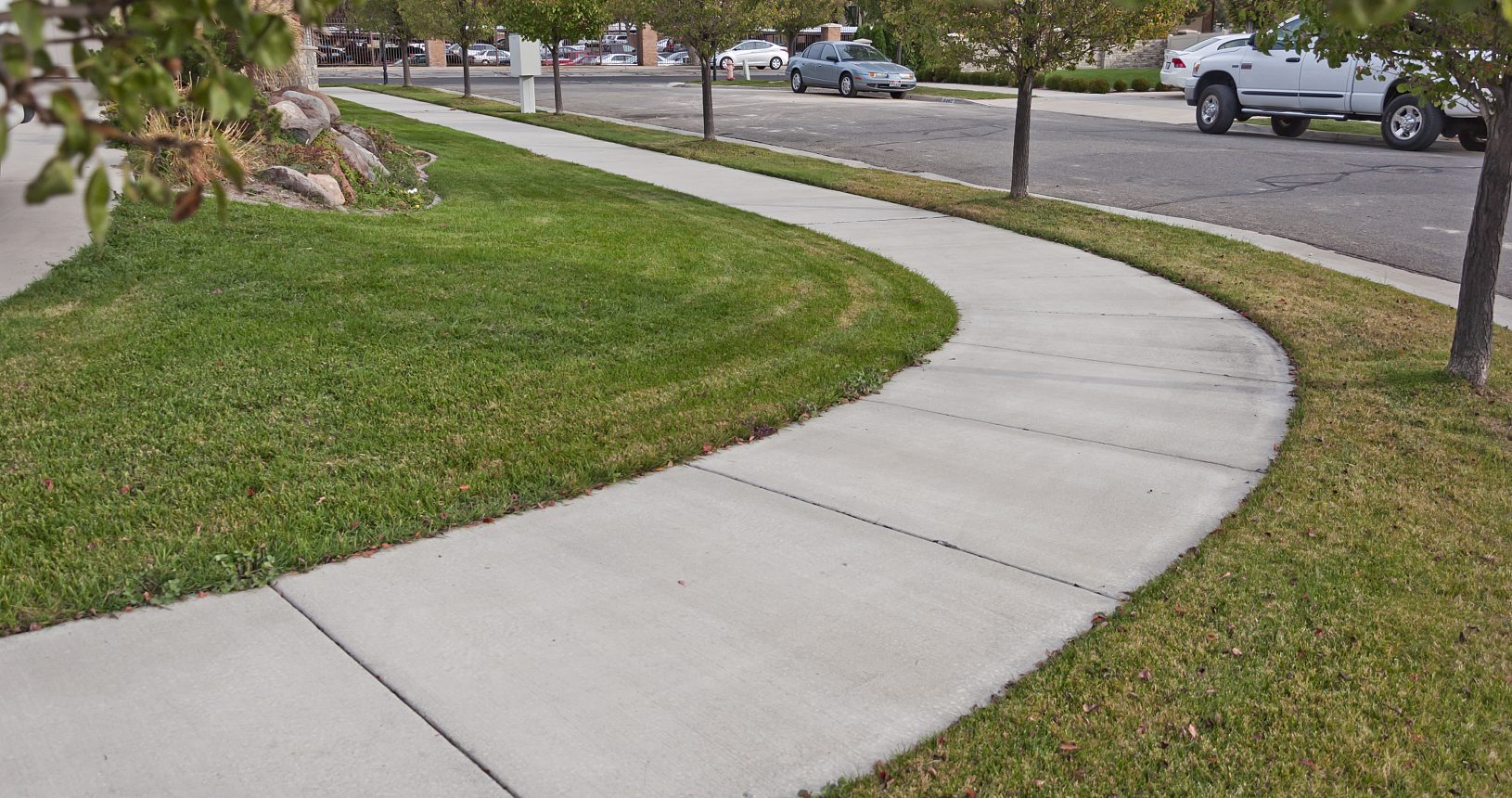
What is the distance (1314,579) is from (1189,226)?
28.0 ft

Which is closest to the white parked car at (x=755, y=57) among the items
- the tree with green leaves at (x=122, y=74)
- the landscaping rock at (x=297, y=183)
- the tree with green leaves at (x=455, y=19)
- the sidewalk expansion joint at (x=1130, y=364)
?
the tree with green leaves at (x=455, y=19)

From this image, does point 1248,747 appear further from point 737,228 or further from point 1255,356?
point 737,228

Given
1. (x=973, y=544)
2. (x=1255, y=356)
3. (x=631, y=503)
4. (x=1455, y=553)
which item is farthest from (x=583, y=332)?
(x=1455, y=553)

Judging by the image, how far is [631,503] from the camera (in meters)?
4.86

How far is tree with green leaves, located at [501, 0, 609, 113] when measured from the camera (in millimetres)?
23250

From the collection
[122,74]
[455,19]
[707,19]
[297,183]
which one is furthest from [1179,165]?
[455,19]

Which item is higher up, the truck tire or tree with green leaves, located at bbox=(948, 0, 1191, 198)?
tree with green leaves, located at bbox=(948, 0, 1191, 198)

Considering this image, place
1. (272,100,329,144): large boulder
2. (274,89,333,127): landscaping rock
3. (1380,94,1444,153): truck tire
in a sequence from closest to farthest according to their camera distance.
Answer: (272,100,329,144): large boulder → (274,89,333,127): landscaping rock → (1380,94,1444,153): truck tire

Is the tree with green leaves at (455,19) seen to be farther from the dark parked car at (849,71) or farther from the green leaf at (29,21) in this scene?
the green leaf at (29,21)

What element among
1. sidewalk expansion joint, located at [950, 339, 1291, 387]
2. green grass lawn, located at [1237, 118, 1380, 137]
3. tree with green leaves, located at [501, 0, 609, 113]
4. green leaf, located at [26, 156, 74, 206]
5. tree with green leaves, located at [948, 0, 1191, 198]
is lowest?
sidewalk expansion joint, located at [950, 339, 1291, 387]

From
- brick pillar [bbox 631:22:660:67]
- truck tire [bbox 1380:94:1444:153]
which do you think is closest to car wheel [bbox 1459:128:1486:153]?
truck tire [bbox 1380:94:1444:153]

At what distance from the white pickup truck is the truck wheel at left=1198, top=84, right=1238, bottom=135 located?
0.02 metres

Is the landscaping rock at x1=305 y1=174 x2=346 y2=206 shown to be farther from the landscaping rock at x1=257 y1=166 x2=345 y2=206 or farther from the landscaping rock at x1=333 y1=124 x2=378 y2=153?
the landscaping rock at x1=333 y1=124 x2=378 y2=153

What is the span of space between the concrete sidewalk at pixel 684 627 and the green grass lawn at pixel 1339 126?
17.9 metres
